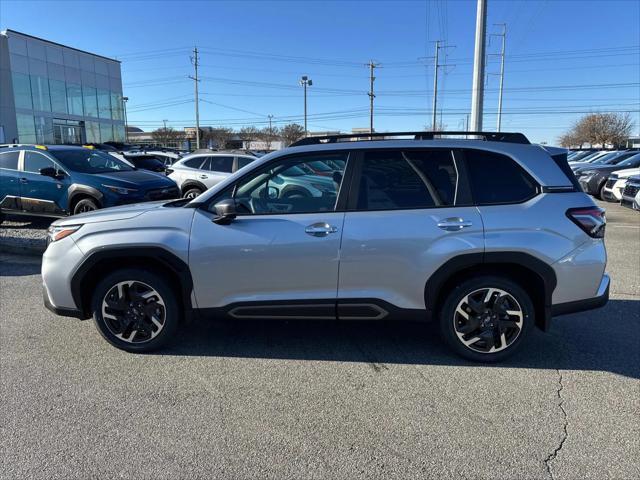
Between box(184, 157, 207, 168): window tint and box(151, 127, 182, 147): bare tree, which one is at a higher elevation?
box(151, 127, 182, 147): bare tree

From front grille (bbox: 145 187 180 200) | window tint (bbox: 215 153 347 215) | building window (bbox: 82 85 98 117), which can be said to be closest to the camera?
window tint (bbox: 215 153 347 215)

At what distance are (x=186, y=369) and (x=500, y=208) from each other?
280 centimetres

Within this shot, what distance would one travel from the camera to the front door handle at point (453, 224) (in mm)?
3668

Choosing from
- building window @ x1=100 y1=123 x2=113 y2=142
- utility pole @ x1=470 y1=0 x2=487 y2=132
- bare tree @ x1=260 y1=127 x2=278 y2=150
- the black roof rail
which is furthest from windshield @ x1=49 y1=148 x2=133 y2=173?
bare tree @ x1=260 y1=127 x2=278 y2=150

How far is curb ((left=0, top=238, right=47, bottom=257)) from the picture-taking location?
785 cm

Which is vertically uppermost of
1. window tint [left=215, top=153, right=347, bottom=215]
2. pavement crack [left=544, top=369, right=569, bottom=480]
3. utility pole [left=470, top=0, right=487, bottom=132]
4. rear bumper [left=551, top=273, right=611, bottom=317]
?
utility pole [left=470, top=0, right=487, bottom=132]

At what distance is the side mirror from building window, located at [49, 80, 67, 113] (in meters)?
48.8

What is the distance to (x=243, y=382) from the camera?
11.8 feet

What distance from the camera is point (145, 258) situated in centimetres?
398

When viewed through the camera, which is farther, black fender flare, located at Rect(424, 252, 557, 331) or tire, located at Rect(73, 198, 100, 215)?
tire, located at Rect(73, 198, 100, 215)

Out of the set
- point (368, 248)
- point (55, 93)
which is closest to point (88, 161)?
point (368, 248)

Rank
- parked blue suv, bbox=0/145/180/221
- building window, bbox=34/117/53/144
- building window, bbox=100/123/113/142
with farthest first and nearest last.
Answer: building window, bbox=100/123/113/142 < building window, bbox=34/117/53/144 < parked blue suv, bbox=0/145/180/221

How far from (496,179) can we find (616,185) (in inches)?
500

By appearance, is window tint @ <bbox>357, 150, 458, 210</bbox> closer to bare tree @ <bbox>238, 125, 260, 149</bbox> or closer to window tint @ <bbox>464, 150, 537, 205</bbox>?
window tint @ <bbox>464, 150, 537, 205</bbox>
